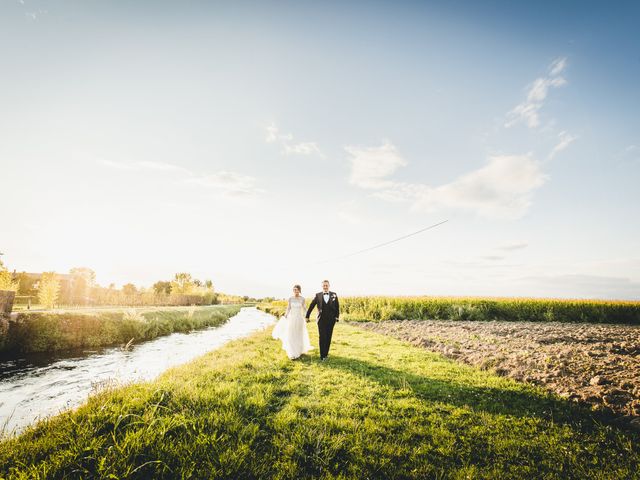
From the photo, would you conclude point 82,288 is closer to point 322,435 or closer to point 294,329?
point 294,329

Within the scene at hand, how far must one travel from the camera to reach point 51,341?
1344cm

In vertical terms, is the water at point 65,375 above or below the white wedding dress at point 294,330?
below

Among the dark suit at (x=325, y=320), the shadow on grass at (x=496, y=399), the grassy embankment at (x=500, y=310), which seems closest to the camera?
the shadow on grass at (x=496, y=399)

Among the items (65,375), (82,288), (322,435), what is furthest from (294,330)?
(82,288)

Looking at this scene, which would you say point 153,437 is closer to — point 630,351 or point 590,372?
point 590,372

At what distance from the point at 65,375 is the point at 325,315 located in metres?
9.80

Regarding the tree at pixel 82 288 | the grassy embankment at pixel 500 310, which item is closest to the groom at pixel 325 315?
the grassy embankment at pixel 500 310

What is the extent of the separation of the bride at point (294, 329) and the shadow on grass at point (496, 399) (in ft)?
8.28

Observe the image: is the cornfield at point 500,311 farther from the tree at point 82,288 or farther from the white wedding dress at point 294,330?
the tree at point 82,288

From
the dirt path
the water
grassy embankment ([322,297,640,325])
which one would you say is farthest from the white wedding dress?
grassy embankment ([322,297,640,325])

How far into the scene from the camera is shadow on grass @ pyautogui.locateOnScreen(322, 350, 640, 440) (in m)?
5.27

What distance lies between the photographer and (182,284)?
51625 millimetres

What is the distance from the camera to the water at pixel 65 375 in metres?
6.93

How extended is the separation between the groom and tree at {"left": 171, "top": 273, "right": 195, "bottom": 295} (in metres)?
47.3
